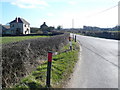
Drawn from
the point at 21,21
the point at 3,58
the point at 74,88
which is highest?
the point at 21,21

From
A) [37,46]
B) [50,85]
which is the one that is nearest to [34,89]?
[50,85]

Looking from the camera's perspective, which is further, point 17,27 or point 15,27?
point 15,27

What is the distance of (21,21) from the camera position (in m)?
69.1

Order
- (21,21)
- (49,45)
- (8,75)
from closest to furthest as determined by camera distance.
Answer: (8,75) → (49,45) → (21,21)

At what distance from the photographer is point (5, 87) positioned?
5461mm

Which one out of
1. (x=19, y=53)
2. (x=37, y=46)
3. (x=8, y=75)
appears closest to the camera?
(x=8, y=75)

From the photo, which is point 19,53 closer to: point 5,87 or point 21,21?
point 5,87

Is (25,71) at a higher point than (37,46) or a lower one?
lower

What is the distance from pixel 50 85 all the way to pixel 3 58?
208 cm

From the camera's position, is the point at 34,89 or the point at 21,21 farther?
the point at 21,21

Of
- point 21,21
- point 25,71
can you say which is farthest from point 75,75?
point 21,21

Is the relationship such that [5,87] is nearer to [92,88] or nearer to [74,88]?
[74,88]

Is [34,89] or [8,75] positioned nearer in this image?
[34,89]

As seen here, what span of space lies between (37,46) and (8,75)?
4230 millimetres
